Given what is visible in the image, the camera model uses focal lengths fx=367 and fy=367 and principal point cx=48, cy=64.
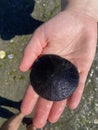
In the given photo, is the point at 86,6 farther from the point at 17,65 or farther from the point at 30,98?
the point at 17,65

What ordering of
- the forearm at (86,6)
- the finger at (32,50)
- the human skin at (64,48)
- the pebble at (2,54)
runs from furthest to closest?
1. the pebble at (2,54)
2. the forearm at (86,6)
3. the human skin at (64,48)
4. the finger at (32,50)

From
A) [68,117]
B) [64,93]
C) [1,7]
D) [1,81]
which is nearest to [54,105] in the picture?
[64,93]

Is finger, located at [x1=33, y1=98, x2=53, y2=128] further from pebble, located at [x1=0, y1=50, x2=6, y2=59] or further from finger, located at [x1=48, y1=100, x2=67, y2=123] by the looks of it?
pebble, located at [x1=0, y1=50, x2=6, y2=59]

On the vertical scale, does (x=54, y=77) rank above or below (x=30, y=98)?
above

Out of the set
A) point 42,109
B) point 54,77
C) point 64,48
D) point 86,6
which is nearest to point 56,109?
point 42,109

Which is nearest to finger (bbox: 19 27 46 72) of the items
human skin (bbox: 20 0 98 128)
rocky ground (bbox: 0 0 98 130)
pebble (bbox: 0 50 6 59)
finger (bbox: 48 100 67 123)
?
human skin (bbox: 20 0 98 128)

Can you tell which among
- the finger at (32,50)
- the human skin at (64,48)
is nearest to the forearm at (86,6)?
the human skin at (64,48)

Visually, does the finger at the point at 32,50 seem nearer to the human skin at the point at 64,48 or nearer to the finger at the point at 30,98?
the human skin at the point at 64,48
